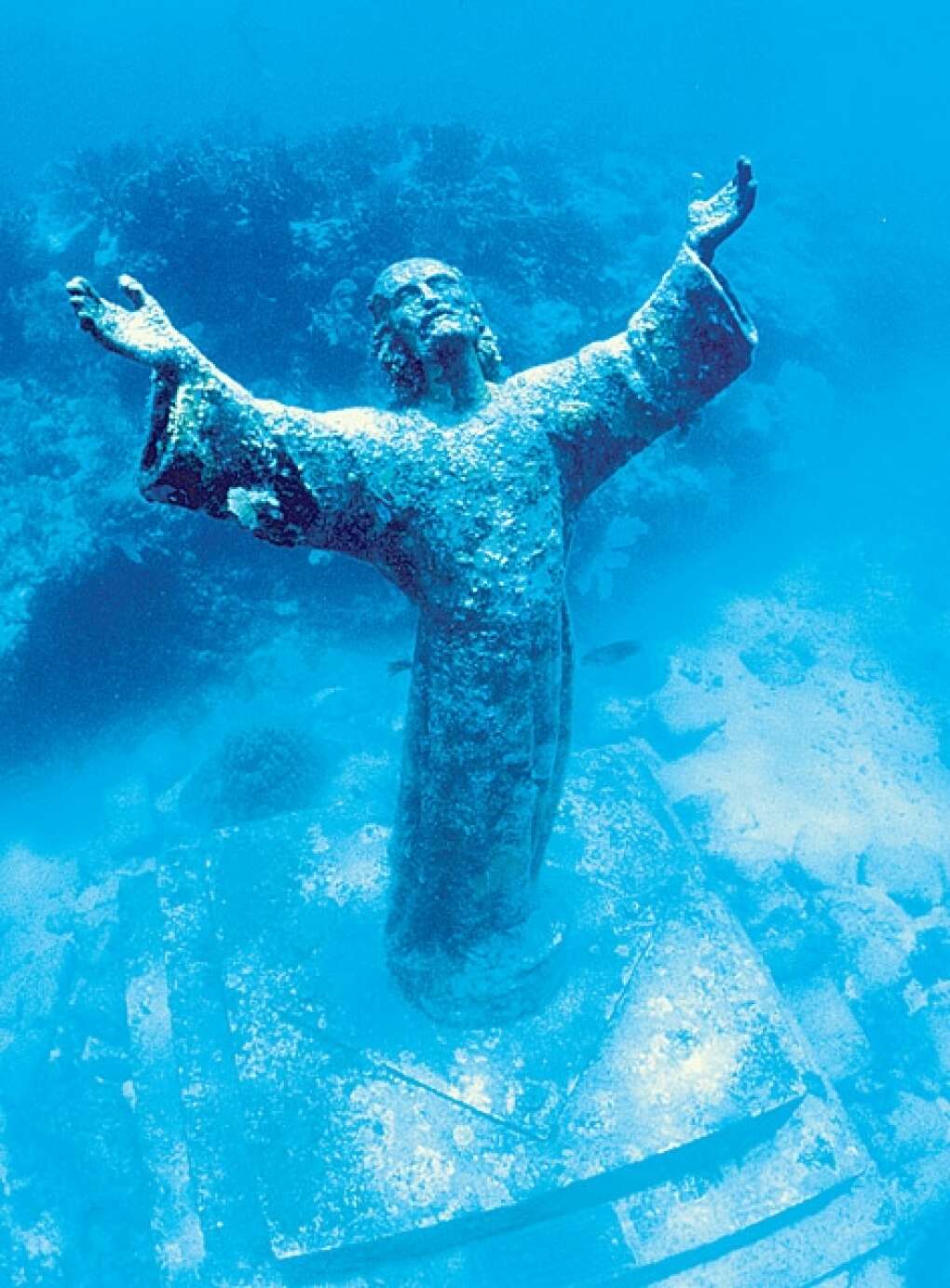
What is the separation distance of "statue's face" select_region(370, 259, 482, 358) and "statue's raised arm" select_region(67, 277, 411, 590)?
27 centimetres

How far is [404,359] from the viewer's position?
8.63 feet

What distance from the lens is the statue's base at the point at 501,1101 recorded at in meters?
3.81

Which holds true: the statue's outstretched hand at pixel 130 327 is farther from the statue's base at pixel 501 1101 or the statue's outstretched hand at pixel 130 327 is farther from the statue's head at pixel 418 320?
the statue's base at pixel 501 1101

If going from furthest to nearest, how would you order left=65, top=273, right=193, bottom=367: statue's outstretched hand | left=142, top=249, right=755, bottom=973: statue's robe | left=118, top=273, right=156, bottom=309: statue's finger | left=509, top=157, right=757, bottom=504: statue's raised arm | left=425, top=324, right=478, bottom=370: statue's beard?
left=509, top=157, right=757, bottom=504: statue's raised arm, left=425, top=324, right=478, bottom=370: statue's beard, left=142, top=249, right=755, bottom=973: statue's robe, left=118, top=273, right=156, bottom=309: statue's finger, left=65, top=273, right=193, bottom=367: statue's outstretched hand

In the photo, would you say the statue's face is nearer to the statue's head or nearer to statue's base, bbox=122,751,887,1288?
the statue's head

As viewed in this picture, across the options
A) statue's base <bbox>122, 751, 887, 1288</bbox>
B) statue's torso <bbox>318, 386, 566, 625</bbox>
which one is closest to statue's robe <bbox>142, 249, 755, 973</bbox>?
statue's torso <bbox>318, 386, 566, 625</bbox>

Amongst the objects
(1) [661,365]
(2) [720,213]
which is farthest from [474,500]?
(2) [720,213]

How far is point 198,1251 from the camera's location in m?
4.47

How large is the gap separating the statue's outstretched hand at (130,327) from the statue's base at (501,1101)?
3.14 m

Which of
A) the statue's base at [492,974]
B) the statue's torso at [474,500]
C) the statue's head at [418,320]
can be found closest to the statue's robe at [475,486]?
the statue's torso at [474,500]

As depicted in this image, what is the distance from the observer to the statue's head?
8.36ft

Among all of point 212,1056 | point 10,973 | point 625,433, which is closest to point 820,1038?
point 212,1056

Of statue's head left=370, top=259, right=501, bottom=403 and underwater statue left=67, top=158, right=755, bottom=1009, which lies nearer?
underwater statue left=67, top=158, right=755, bottom=1009

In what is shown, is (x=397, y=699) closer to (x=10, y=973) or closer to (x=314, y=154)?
(x=10, y=973)
